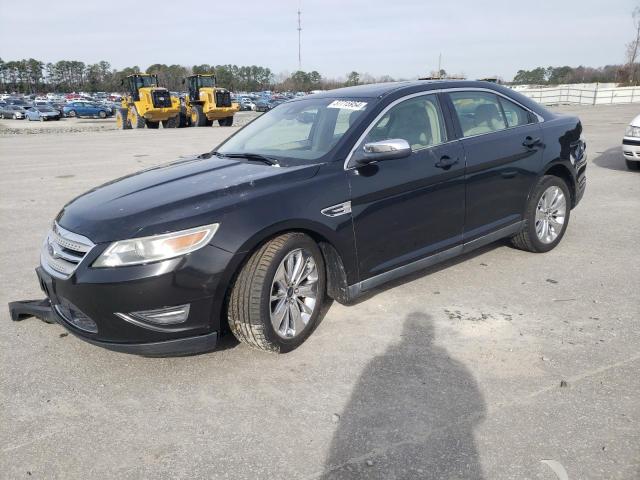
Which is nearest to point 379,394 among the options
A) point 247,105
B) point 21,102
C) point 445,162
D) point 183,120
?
point 445,162

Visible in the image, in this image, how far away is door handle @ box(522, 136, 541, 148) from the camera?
4914 mm

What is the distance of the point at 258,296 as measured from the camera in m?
3.23

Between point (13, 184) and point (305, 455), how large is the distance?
32.1 feet

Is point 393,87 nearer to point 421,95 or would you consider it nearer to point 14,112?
point 421,95

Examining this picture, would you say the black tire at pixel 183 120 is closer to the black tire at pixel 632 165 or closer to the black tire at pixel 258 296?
the black tire at pixel 632 165

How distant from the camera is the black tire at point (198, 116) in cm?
2878

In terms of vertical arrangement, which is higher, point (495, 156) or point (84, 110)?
point (495, 156)

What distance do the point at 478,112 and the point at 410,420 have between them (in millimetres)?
2917

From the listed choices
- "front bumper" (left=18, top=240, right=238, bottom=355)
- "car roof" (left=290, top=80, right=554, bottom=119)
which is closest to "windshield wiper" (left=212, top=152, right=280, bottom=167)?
"car roof" (left=290, top=80, right=554, bottom=119)

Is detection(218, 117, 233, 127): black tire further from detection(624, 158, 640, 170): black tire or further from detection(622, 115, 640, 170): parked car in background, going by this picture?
detection(622, 115, 640, 170): parked car in background

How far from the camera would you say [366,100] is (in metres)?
4.15

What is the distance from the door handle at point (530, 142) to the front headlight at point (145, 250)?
330cm

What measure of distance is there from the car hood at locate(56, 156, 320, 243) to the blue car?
47.8m

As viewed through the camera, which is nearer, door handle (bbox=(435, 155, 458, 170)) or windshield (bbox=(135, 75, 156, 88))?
door handle (bbox=(435, 155, 458, 170))
